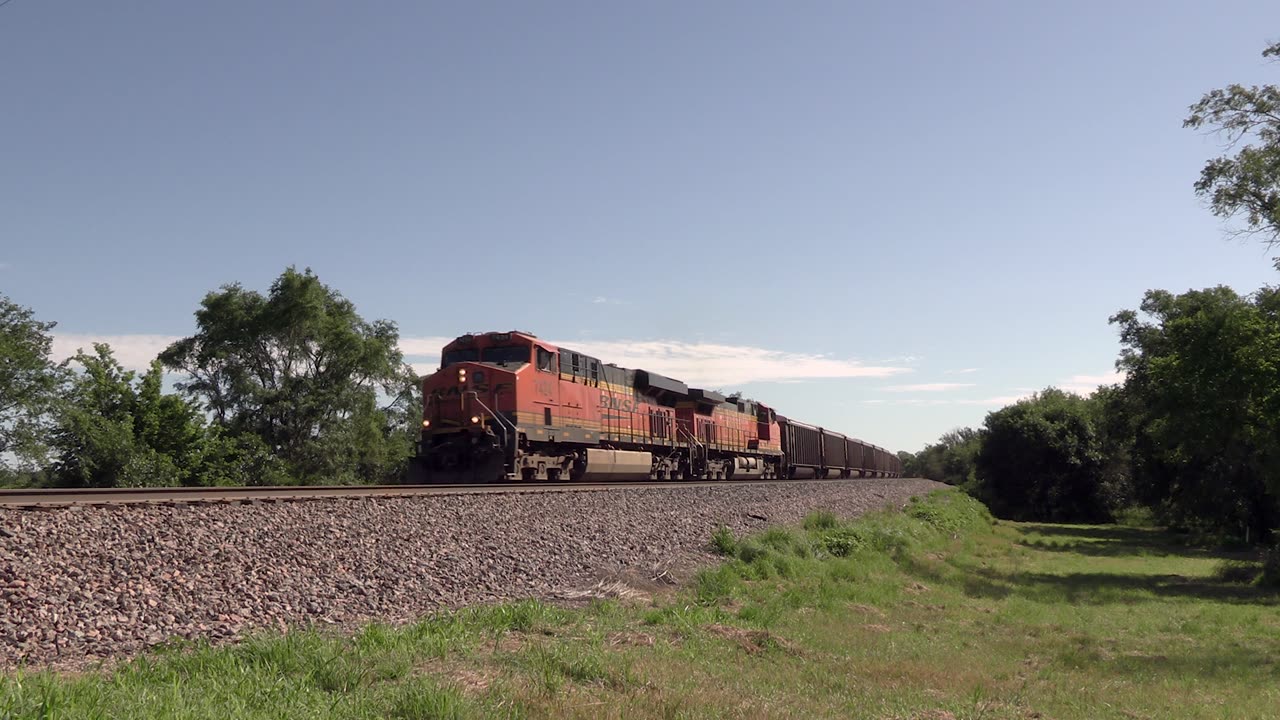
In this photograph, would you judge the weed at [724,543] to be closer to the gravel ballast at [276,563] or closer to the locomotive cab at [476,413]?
the gravel ballast at [276,563]

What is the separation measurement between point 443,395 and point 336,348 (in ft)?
81.7

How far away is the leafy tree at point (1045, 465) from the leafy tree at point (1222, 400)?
80.9 feet

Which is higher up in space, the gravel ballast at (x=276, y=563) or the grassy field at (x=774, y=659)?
the gravel ballast at (x=276, y=563)

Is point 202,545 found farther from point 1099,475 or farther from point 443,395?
point 1099,475

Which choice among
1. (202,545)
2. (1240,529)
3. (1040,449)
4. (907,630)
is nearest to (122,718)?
(202,545)

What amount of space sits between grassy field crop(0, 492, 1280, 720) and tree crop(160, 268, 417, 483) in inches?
1141

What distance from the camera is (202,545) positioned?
8516 mm

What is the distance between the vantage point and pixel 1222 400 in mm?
25328

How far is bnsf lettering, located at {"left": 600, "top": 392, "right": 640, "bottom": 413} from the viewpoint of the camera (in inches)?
990

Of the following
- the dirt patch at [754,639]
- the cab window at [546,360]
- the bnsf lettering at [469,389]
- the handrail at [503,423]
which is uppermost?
the cab window at [546,360]

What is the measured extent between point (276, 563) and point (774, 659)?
5.00 m

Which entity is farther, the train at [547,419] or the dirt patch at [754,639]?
the train at [547,419]

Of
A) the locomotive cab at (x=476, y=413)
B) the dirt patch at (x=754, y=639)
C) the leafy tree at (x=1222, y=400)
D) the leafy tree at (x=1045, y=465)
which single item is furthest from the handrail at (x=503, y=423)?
the leafy tree at (x=1045, y=465)

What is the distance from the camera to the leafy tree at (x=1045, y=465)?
6944cm
